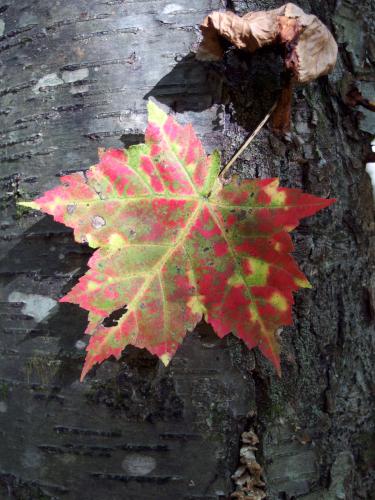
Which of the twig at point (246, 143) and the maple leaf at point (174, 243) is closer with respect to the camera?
the maple leaf at point (174, 243)

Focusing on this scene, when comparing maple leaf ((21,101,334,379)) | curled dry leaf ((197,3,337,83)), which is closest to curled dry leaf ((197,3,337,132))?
curled dry leaf ((197,3,337,83))

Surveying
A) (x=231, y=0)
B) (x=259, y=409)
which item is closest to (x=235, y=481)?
(x=259, y=409)

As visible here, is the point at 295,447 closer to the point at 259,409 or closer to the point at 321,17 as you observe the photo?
the point at 259,409

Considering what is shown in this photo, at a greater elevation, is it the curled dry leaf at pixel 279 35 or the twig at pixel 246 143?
the curled dry leaf at pixel 279 35

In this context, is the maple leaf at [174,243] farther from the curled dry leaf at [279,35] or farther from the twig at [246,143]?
the curled dry leaf at [279,35]

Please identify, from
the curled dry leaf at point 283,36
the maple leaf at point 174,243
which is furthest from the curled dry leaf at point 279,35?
the maple leaf at point 174,243

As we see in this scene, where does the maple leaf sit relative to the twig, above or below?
below

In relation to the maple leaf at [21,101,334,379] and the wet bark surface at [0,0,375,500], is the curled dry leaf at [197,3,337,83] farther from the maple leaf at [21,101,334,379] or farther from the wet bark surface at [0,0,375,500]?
the maple leaf at [21,101,334,379]
